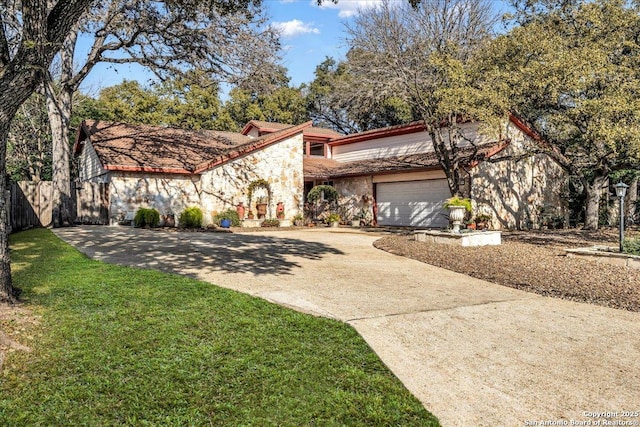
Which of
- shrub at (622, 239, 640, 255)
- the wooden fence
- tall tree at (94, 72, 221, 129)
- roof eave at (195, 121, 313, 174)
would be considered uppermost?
tall tree at (94, 72, 221, 129)

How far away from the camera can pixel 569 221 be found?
2105 cm

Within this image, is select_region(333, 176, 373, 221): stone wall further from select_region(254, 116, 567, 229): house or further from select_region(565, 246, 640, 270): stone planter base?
select_region(565, 246, 640, 270): stone planter base

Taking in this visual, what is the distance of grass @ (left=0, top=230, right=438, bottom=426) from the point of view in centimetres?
300

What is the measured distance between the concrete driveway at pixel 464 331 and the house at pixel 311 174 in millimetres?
8912

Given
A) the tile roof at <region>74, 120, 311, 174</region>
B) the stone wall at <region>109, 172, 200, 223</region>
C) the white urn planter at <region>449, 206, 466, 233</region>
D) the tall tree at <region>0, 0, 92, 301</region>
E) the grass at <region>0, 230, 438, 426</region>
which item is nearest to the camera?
the grass at <region>0, 230, 438, 426</region>

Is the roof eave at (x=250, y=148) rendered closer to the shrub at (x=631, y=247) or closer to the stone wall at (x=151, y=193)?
the stone wall at (x=151, y=193)

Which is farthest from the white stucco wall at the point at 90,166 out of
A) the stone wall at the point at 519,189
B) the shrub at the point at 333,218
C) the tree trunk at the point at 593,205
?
the tree trunk at the point at 593,205

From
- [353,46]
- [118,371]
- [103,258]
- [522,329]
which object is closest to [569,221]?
[353,46]

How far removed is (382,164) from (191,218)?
30.9 feet

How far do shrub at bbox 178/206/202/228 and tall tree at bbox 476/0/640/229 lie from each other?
1108 centimetres

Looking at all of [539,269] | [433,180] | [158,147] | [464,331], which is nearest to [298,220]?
[433,180]

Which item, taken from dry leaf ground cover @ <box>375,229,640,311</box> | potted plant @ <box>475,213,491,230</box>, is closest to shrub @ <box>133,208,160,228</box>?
dry leaf ground cover @ <box>375,229,640,311</box>

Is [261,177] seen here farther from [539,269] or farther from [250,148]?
[539,269]

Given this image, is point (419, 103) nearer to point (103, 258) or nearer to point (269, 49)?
point (269, 49)
